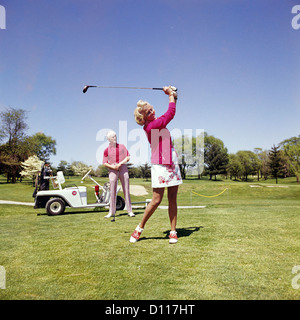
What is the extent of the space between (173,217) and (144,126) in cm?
134

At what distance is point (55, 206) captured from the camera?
29.1 feet

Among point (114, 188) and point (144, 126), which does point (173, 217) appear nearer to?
point (144, 126)

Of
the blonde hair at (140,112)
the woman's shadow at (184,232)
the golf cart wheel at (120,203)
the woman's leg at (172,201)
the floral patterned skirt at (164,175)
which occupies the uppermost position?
the blonde hair at (140,112)

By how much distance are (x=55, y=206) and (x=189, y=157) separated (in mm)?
63177

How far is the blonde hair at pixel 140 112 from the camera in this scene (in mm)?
3869

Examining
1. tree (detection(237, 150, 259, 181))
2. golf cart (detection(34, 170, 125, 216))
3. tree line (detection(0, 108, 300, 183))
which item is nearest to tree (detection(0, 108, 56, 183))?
tree line (detection(0, 108, 300, 183))

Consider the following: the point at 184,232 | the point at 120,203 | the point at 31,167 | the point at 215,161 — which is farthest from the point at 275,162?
the point at 184,232

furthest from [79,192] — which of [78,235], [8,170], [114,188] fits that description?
[8,170]

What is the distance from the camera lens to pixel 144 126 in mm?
3959

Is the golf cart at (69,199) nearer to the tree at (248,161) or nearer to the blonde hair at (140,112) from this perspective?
the blonde hair at (140,112)

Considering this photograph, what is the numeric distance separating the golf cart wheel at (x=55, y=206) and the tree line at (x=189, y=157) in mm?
11711

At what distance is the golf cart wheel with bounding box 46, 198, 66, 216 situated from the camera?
28.6 feet

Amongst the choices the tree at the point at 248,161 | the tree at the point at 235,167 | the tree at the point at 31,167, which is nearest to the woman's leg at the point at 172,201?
the tree at the point at 31,167
